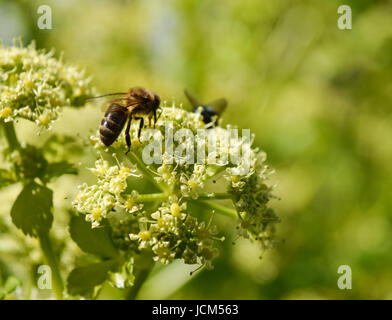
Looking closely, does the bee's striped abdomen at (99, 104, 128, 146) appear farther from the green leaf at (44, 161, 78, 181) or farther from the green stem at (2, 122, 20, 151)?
the green stem at (2, 122, 20, 151)

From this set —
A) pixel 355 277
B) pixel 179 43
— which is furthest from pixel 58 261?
pixel 179 43

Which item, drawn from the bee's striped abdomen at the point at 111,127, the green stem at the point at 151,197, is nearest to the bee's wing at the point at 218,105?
the bee's striped abdomen at the point at 111,127

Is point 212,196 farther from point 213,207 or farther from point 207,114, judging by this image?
point 207,114

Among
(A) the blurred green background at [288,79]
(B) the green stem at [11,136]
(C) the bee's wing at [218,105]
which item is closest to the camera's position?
(B) the green stem at [11,136]

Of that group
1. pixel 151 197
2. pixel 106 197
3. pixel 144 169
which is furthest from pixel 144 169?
pixel 106 197

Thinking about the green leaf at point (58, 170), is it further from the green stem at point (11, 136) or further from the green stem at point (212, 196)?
the green stem at point (212, 196)

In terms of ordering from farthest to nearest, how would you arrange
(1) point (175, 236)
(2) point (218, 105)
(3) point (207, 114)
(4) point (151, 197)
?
(2) point (218, 105) < (3) point (207, 114) < (4) point (151, 197) < (1) point (175, 236)
